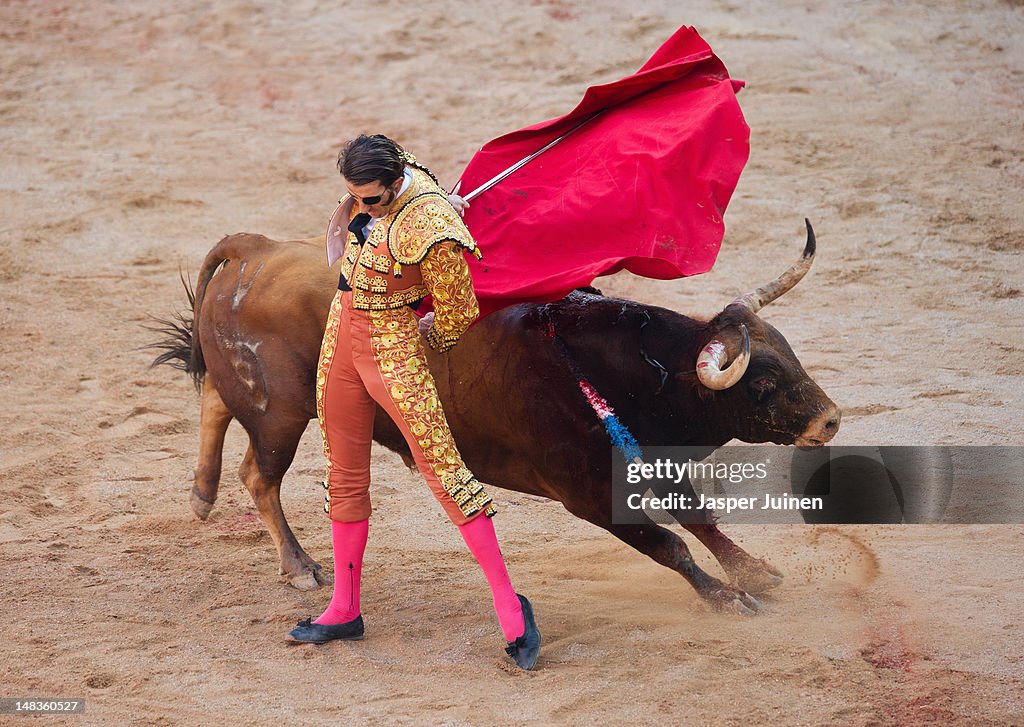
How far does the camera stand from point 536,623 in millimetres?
4309

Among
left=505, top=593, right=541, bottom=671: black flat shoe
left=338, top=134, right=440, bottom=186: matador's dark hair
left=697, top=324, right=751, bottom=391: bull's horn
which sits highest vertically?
left=338, top=134, right=440, bottom=186: matador's dark hair

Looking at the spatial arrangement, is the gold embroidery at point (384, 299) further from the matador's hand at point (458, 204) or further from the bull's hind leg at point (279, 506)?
the bull's hind leg at point (279, 506)

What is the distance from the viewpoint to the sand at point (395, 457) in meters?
3.90

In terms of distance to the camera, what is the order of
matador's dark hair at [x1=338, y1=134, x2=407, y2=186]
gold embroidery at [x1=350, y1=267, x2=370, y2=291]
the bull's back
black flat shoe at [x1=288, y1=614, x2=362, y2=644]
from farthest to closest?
the bull's back
black flat shoe at [x1=288, y1=614, x2=362, y2=644]
gold embroidery at [x1=350, y1=267, x2=370, y2=291]
matador's dark hair at [x1=338, y1=134, x2=407, y2=186]

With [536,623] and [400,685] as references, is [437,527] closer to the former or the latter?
[536,623]

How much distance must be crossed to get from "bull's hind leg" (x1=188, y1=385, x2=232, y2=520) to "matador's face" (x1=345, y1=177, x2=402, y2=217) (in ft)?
6.34

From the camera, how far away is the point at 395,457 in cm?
624

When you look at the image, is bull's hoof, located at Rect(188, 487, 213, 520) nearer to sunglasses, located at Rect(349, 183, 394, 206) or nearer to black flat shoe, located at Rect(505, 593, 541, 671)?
black flat shoe, located at Rect(505, 593, 541, 671)

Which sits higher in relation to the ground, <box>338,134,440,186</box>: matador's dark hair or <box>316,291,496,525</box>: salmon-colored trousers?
<box>338,134,440,186</box>: matador's dark hair

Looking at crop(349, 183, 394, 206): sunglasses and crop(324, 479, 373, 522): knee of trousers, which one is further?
crop(324, 479, 373, 522): knee of trousers

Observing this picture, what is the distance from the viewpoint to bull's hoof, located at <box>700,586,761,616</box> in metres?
4.33

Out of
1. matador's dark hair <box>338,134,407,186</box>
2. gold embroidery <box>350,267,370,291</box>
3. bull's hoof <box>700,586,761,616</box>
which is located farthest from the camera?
bull's hoof <box>700,586,761,616</box>

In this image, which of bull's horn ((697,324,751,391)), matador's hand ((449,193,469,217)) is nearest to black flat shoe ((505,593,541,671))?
bull's horn ((697,324,751,391))

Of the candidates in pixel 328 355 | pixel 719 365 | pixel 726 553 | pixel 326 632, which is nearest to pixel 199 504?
pixel 326 632
